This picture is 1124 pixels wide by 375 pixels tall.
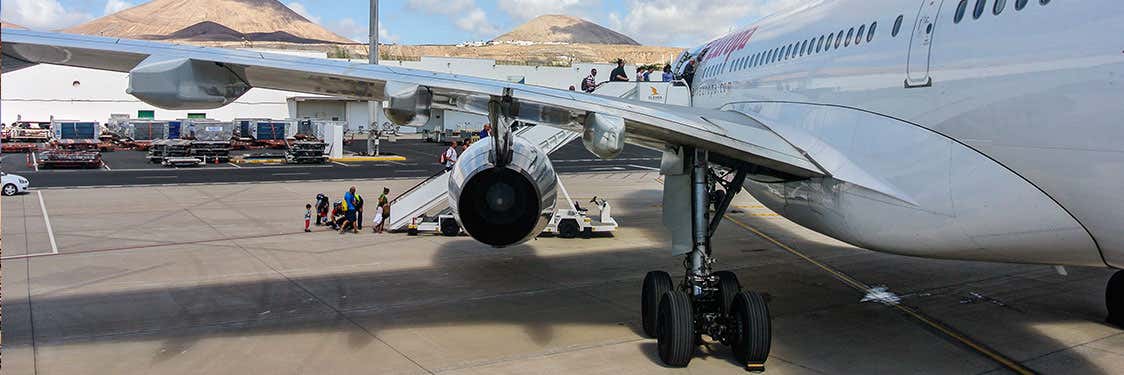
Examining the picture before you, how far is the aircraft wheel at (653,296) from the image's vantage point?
9.91m

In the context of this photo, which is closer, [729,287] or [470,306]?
[729,287]

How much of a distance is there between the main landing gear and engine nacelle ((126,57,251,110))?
5.21 metres

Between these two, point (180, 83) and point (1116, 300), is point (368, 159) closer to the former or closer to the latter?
point (180, 83)

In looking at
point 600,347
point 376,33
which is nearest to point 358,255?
point 600,347

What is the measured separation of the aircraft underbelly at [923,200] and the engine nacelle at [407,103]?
4300mm

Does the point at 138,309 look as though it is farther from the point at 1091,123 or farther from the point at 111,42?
the point at 1091,123

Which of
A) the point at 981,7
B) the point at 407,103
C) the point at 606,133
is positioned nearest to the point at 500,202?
the point at 606,133

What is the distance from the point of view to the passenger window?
23.8 ft

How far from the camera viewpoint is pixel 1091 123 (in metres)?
5.93

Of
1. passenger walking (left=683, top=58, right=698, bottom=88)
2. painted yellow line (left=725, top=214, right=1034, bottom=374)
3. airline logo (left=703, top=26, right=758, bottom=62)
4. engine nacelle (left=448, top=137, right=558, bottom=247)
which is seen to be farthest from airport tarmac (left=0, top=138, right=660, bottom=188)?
engine nacelle (left=448, top=137, right=558, bottom=247)

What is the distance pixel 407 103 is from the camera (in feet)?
25.4

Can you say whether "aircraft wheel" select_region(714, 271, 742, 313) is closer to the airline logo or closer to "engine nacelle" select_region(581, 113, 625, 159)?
"engine nacelle" select_region(581, 113, 625, 159)

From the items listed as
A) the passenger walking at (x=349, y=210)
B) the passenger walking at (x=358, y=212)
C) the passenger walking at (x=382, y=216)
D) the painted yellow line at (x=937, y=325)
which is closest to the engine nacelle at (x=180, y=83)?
the painted yellow line at (x=937, y=325)

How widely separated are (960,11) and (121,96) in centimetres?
7160
